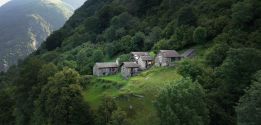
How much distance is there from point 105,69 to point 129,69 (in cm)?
799

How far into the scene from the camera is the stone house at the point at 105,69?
3044 inches

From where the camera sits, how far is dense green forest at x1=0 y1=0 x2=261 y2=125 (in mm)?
43781

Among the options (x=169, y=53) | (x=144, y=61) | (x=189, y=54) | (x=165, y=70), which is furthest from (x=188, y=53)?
(x=144, y=61)

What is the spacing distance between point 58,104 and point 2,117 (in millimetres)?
25771

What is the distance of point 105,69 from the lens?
7812cm

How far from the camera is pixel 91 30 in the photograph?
393 ft

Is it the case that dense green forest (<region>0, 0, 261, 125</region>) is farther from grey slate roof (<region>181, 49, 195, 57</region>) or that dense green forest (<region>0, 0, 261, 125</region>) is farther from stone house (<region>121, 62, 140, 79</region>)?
stone house (<region>121, 62, 140, 79</region>)

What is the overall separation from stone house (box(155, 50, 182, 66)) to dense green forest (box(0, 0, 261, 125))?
15.1 feet

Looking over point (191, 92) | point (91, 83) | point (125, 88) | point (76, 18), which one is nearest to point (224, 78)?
point (191, 92)

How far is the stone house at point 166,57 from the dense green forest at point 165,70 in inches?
181

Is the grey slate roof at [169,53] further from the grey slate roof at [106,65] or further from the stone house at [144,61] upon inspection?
the grey slate roof at [106,65]

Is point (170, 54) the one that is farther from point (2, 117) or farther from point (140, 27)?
point (2, 117)

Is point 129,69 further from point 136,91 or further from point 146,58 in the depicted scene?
point 136,91

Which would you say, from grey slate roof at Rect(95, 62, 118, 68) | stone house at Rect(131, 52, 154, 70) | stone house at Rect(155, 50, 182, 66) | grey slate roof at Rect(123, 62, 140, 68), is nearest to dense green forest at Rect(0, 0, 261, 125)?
grey slate roof at Rect(95, 62, 118, 68)
